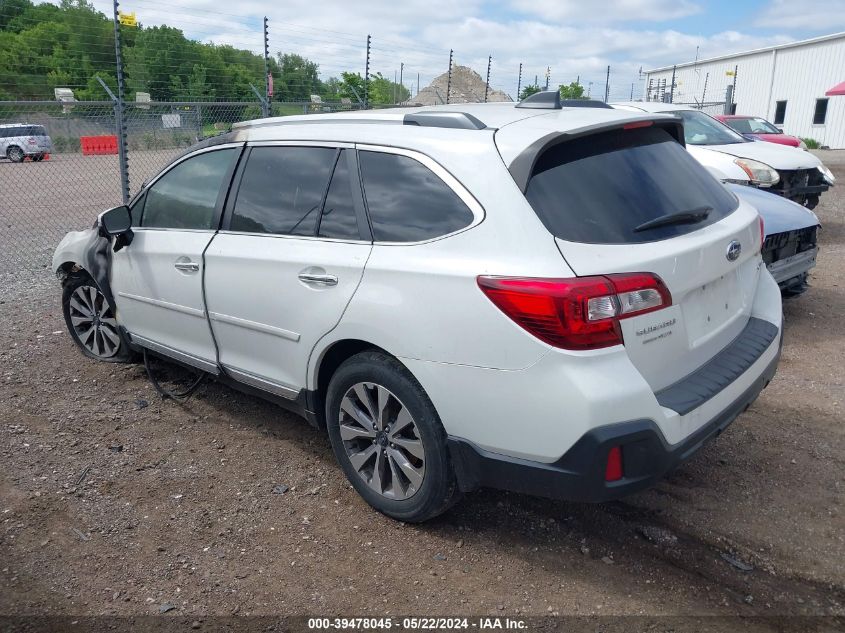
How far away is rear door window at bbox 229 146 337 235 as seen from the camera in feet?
11.4

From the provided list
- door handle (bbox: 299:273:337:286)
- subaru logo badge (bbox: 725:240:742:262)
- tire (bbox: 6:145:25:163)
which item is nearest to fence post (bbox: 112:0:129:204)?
door handle (bbox: 299:273:337:286)

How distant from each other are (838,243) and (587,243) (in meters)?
8.60

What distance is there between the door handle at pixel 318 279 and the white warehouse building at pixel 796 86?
110 feet

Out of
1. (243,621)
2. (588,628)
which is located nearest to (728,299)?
(588,628)

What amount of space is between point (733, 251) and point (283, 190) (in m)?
2.15

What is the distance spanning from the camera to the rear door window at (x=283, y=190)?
3.47m

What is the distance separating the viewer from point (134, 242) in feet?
14.8

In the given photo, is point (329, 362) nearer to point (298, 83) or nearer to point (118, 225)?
point (118, 225)

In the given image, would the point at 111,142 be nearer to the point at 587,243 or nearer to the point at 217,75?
the point at 217,75

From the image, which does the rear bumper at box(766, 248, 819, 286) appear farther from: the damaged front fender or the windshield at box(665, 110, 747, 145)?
the damaged front fender

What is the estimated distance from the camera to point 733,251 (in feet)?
10.2

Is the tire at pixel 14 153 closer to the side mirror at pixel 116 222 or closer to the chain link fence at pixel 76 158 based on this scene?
the chain link fence at pixel 76 158

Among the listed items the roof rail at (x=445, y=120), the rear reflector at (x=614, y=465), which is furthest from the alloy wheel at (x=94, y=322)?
the rear reflector at (x=614, y=465)

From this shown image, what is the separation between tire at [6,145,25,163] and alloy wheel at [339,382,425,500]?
917 inches
